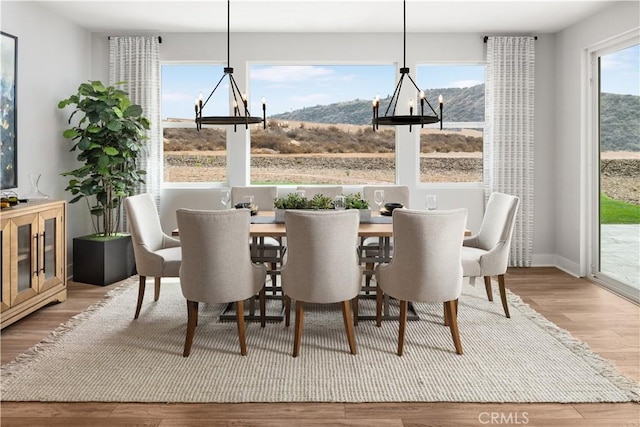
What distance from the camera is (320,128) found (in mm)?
6273

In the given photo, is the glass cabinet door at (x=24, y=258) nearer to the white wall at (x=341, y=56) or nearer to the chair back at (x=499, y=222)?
the white wall at (x=341, y=56)

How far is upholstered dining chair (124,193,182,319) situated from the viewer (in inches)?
152

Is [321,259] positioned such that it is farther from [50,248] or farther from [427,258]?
[50,248]

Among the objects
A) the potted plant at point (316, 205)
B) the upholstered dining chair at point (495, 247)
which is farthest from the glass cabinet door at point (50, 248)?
the upholstered dining chair at point (495, 247)

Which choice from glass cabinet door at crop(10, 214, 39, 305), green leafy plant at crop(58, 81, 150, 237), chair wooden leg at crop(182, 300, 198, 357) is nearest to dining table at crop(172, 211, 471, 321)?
chair wooden leg at crop(182, 300, 198, 357)

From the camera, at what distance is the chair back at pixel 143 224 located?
3.88 m

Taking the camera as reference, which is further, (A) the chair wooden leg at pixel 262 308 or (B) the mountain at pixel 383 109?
(B) the mountain at pixel 383 109

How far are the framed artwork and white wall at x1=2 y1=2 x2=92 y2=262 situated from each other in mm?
137

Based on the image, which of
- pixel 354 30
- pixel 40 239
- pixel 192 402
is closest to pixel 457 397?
pixel 192 402

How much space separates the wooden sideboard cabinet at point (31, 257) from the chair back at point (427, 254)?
8.80 feet

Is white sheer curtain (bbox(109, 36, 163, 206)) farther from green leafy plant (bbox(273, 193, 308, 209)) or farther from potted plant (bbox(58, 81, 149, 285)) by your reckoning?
green leafy plant (bbox(273, 193, 308, 209))

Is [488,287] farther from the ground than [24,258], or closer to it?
A: closer to it

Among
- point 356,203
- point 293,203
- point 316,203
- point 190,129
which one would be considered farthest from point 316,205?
point 190,129

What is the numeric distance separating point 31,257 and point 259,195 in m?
2.07
